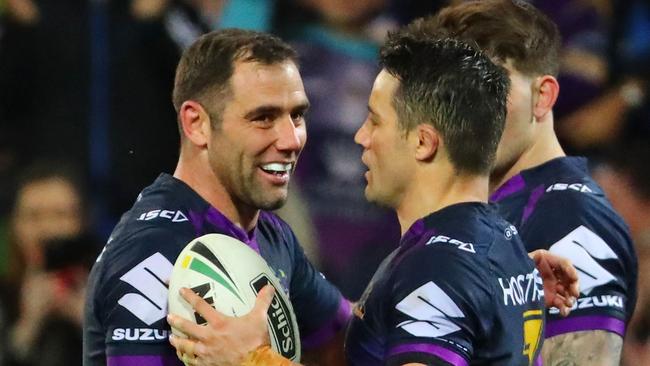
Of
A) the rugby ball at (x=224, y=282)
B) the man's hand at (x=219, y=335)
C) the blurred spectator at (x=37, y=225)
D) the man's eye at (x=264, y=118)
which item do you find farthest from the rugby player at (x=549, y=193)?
the blurred spectator at (x=37, y=225)

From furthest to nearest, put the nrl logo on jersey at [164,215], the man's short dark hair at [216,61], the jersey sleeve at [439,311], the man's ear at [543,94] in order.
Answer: the man's ear at [543,94]
the man's short dark hair at [216,61]
the nrl logo on jersey at [164,215]
the jersey sleeve at [439,311]

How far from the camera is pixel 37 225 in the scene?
583cm

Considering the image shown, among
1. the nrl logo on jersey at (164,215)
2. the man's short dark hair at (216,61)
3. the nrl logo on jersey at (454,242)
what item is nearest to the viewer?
the nrl logo on jersey at (454,242)

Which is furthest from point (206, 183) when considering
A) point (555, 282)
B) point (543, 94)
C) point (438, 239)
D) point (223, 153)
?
point (543, 94)

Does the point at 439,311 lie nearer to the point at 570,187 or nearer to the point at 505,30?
the point at 570,187

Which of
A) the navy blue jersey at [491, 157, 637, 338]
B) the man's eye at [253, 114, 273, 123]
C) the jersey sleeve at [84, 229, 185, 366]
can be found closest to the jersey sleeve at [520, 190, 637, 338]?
the navy blue jersey at [491, 157, 637, 338]

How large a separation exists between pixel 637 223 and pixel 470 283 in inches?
138

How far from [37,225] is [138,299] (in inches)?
129

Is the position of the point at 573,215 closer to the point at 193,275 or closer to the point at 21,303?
the point at 193,275

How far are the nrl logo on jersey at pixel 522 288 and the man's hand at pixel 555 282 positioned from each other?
0.28 m

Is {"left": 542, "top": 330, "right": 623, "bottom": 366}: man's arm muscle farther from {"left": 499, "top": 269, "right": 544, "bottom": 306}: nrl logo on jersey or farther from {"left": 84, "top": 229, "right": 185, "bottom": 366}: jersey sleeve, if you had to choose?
{"left": 84, "top": 229, "right": 185, "bottom": 366}: jersey sleeve

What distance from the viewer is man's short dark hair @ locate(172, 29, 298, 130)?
9.93 ft

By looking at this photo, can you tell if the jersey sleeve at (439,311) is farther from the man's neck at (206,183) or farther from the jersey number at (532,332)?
the man's neck at (206,183)

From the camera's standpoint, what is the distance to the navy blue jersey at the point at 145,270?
272 centimetres
